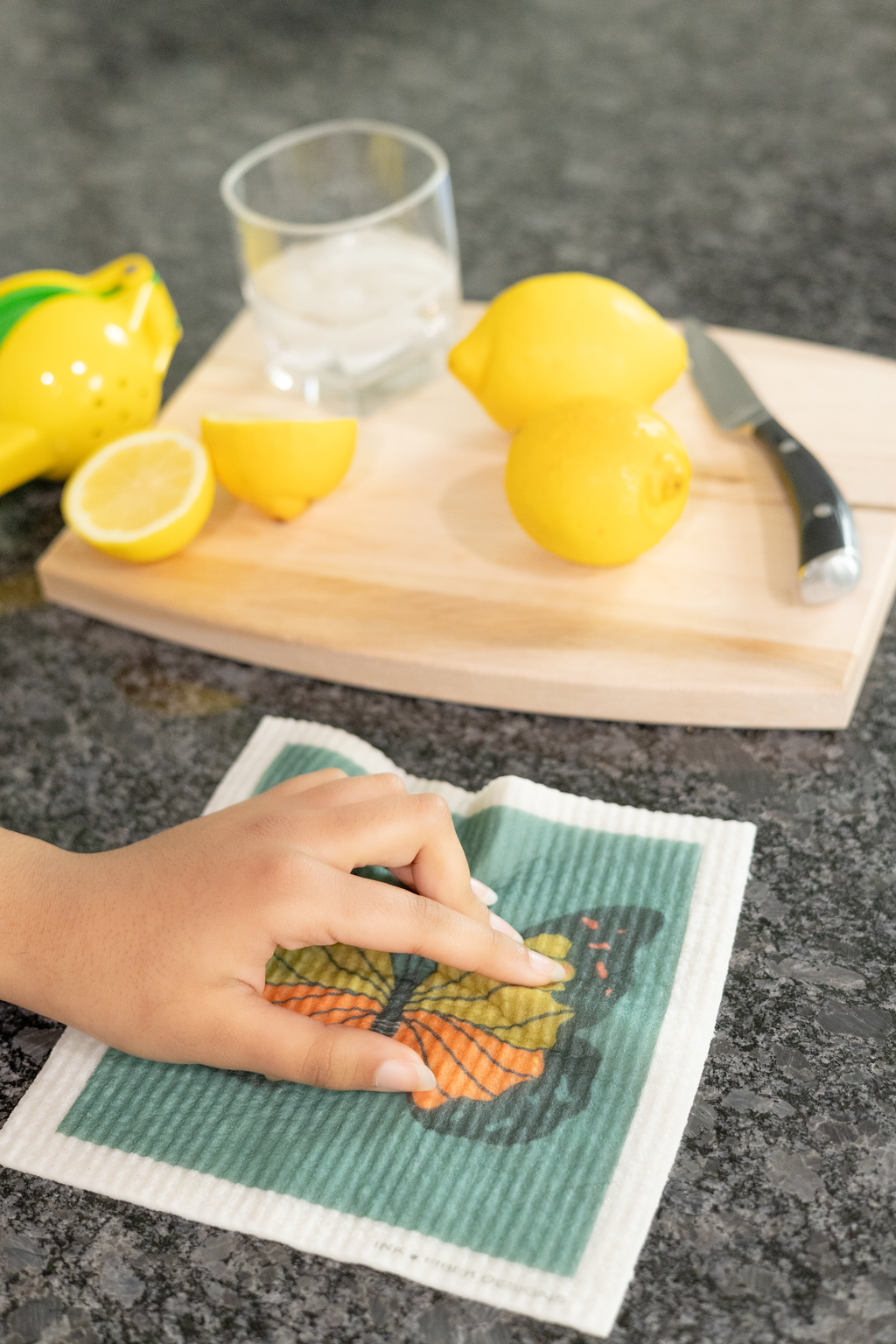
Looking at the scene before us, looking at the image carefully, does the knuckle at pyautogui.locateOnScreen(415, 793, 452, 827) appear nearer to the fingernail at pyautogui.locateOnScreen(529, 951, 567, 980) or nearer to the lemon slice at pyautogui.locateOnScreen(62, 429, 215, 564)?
the fingernail at pyautogui.locateOnScreen(529, 951, 567, 980)

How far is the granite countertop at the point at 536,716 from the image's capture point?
58 cm

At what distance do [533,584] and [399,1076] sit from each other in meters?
0.43

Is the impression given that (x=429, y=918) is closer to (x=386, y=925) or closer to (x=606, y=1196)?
(x=386, y=925)

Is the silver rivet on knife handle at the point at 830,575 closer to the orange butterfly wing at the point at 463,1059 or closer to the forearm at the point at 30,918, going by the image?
the orange butterfly wing at the point at 463,1059

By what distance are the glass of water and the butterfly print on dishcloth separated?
59cm

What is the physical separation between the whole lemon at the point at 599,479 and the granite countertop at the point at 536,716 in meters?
0.14

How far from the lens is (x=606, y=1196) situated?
1.90 feet

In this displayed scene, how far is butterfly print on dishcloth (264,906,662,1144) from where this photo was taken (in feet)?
2.03

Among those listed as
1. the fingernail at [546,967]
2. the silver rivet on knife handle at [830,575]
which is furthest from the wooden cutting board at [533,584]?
the fingernail at [546,967]

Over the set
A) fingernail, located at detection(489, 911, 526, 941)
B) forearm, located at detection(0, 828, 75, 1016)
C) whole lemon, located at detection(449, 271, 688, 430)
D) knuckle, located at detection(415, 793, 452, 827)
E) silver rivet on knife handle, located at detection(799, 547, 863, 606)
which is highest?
whole lemon, located at detection(449, 271, 688, 430)

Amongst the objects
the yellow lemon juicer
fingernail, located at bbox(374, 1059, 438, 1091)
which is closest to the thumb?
fingernail, located at bbox(374, 1059, 438, 1091)

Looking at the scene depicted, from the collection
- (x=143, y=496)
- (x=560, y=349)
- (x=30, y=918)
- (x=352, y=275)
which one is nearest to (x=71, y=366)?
(x=143, y=496)

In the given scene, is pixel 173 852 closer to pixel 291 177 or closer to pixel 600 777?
pixel 600 777

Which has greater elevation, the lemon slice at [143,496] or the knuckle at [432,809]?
the knuckle at [432,809]
